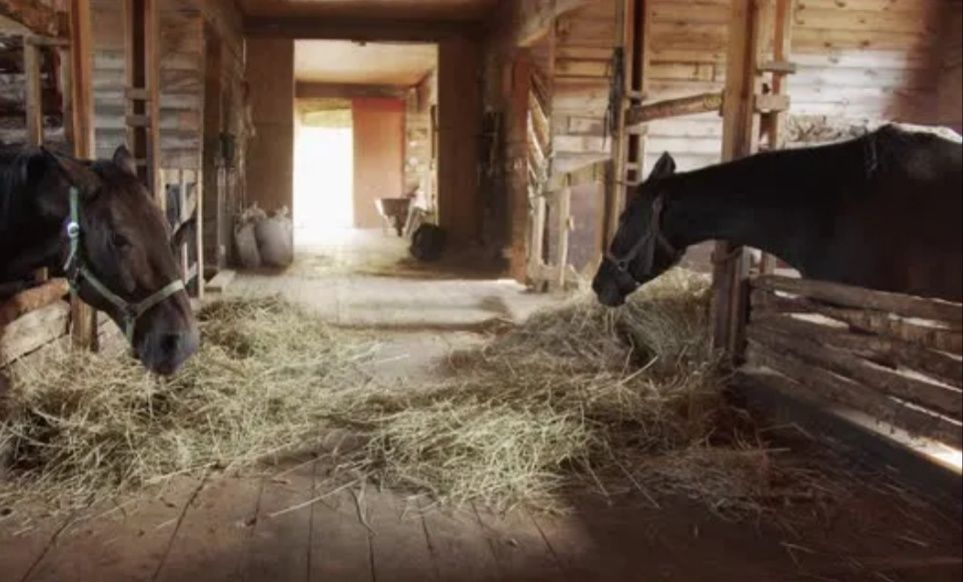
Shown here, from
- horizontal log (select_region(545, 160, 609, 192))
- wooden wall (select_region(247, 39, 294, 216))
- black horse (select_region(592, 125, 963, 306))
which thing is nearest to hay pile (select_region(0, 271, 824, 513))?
black horse (select_region(592, 125, 963, 306))

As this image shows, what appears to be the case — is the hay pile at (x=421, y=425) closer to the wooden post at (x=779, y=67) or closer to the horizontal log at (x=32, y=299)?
the horizontal log at (x=32, y=299)

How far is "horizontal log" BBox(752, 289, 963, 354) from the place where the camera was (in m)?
2.05

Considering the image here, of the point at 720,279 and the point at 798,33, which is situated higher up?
the point at 798,33

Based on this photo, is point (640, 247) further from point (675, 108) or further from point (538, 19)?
point (538, 19)

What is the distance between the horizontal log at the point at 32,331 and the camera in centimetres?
264

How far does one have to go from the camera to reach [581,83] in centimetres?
704

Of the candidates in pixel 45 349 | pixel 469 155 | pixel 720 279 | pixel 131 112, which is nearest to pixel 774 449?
pixel 720 279

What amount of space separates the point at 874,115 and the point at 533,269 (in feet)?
11.7

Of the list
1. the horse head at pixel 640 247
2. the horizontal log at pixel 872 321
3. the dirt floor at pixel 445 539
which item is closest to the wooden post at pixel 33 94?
the dirt floor at pixel 445 539

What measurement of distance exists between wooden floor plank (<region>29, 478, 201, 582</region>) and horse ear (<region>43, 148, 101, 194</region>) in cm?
94

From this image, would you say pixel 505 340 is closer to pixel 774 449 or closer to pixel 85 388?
pixel 774 449

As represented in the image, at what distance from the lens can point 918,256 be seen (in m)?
2.60

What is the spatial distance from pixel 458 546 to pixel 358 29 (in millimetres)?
8596

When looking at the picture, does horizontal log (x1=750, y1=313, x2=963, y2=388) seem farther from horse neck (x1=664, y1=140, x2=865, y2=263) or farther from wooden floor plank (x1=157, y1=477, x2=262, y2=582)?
wooden floor plank (x1=157, y1=477, x2=262, y2=582)
